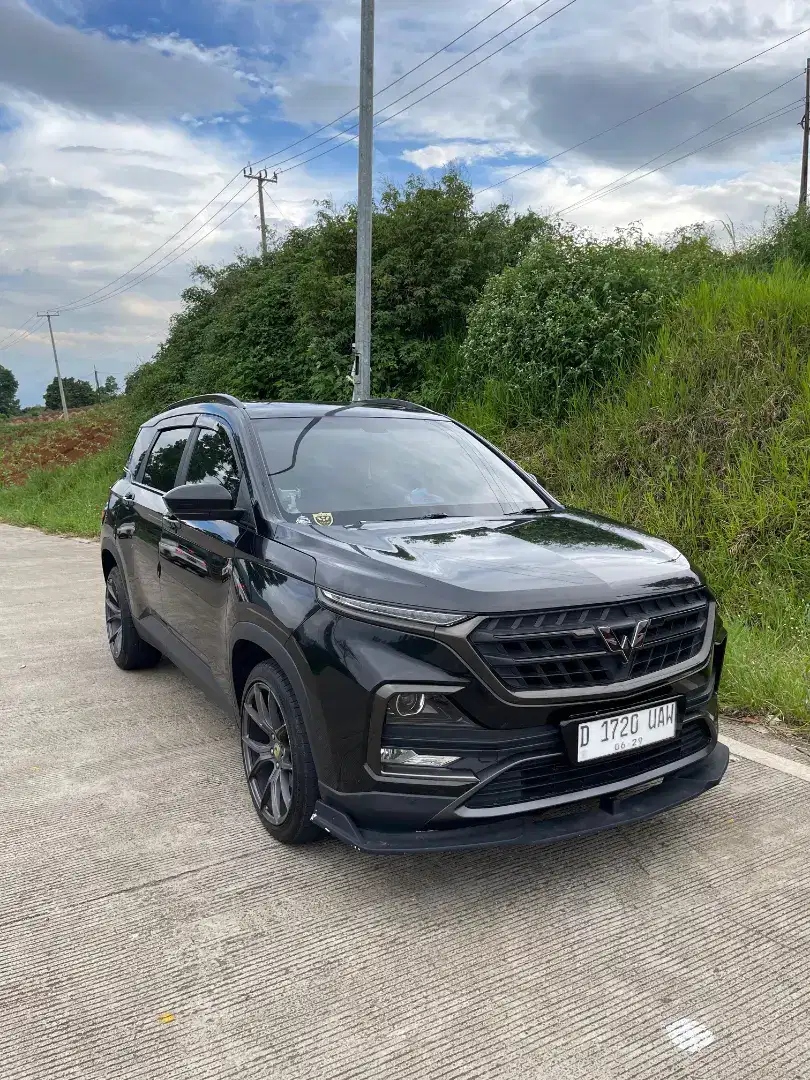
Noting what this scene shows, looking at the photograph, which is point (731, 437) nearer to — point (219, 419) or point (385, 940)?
point (219, 419)

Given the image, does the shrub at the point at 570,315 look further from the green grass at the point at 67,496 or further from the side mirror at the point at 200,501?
the green grass at the point at 67,496

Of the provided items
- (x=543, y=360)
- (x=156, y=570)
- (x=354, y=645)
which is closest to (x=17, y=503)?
(x=543, y=360)

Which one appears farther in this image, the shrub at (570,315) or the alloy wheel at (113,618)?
the shrub at (570,315)

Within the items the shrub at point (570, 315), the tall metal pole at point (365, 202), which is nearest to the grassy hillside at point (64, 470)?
the tall metal pole at point (365, 202)

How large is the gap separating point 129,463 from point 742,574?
441 cm

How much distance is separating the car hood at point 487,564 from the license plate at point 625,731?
378 millimetres

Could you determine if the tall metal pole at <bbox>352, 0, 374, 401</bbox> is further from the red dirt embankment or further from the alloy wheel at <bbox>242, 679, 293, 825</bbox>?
the red dirt embankment

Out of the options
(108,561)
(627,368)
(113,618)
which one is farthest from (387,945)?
(627,368)

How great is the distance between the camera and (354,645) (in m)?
2.62

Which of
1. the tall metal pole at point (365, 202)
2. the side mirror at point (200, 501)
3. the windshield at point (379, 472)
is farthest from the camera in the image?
the tall metal pole at point (365, 202)

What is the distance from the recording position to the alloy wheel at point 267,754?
3082 millimetres

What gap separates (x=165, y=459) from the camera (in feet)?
15.9

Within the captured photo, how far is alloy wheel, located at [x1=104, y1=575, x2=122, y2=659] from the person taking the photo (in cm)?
554

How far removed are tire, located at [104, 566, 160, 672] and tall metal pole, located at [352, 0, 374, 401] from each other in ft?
18.3
